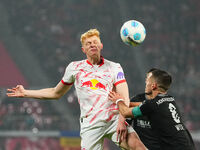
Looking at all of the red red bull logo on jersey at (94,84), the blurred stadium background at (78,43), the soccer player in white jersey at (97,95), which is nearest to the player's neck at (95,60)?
the soccer player in white jersey at (97,95)

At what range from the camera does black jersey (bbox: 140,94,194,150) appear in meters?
3.97

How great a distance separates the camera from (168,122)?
13.1ft

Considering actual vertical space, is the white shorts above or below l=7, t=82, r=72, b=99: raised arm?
below


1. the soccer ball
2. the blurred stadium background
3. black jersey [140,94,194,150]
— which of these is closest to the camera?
black jersey [140,94,194,150]

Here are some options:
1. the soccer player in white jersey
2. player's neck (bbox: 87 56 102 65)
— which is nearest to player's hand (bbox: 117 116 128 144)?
the soccer player in white jersey

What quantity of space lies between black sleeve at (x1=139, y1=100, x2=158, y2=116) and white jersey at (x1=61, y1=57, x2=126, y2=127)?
2.00ft

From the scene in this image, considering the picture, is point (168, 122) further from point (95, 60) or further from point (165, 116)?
point (95, 60)

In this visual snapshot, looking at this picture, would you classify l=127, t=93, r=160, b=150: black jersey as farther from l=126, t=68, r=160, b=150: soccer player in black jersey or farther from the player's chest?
the player's chest

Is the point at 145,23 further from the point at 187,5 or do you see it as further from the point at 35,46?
the point at 35,46

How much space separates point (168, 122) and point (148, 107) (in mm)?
253

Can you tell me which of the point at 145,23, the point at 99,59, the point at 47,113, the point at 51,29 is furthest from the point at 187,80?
the point at 99,59

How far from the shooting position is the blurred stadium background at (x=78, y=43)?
14.1m

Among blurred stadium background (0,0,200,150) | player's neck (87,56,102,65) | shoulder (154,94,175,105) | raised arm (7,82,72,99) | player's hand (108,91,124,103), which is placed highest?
blurred stadium background (0,0,200,150)

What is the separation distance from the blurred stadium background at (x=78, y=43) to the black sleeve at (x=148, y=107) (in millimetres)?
8160
